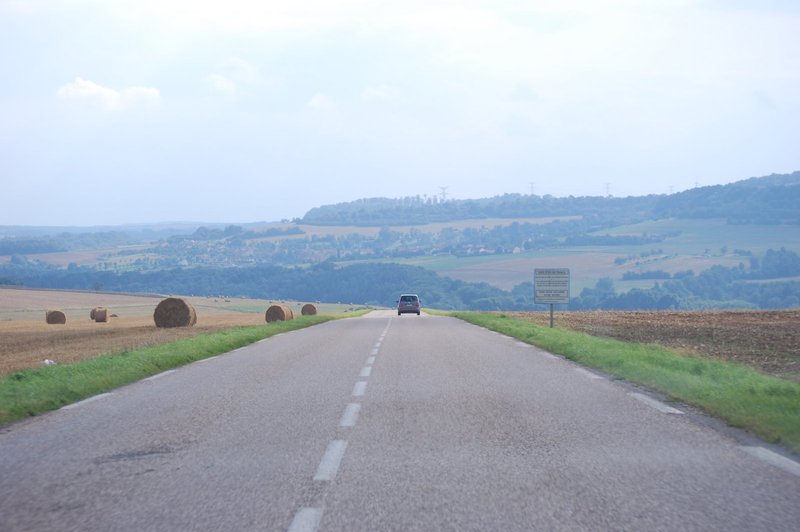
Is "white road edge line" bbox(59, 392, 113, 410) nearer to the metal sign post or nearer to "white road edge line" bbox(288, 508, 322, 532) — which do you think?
"white road edge line" bbox(288, 508, 322, 532)

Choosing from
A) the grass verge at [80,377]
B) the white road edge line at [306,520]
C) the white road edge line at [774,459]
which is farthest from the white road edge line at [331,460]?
the grass verge at [80,377]

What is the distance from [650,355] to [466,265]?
5845 inches

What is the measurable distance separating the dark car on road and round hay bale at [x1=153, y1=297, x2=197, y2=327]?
25.7m

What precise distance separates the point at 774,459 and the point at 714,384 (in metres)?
5.07

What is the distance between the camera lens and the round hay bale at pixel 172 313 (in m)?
40.9

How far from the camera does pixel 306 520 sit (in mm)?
5930

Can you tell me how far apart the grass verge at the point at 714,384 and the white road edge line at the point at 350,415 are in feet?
12.9

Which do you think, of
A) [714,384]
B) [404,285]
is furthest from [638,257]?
[714,384]

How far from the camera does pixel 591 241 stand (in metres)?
182

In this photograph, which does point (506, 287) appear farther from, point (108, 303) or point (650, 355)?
point (650, 355)

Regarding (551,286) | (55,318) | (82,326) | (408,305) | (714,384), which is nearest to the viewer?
(714,384)

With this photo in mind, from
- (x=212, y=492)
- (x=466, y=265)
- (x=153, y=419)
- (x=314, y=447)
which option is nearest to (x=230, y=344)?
(x=153, y=419)

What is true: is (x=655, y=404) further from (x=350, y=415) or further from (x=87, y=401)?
(x=87, y=401)

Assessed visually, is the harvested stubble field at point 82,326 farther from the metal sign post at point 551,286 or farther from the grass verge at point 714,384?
the metal sign post at point 551,286
